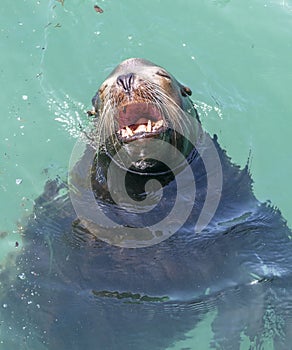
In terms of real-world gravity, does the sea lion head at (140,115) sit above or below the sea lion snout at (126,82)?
below

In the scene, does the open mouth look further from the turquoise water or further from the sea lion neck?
the turquoise water

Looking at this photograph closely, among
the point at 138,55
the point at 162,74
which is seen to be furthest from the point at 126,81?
the point at 138,55

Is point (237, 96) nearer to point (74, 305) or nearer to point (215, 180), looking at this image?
point (215, 180)

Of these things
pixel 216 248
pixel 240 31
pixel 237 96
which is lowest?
pixel 216 248

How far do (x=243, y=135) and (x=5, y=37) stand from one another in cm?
340

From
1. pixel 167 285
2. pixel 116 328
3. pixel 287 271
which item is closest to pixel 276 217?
pixel 287 271

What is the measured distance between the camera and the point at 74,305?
6027 mm

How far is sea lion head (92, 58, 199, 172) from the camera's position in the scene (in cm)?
554

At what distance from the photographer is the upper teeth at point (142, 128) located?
18.0 feet

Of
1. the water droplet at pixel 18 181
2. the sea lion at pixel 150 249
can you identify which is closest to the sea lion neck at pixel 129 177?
the sea lion at pixel 150 249

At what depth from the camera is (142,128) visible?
5547 mm

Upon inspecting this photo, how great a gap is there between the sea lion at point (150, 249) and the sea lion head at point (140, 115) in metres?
0.01

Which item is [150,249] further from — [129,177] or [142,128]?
[142,128]

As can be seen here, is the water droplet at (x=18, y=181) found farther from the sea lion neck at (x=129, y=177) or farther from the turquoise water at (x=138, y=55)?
the sea lion neck at (x=129, y=177)
